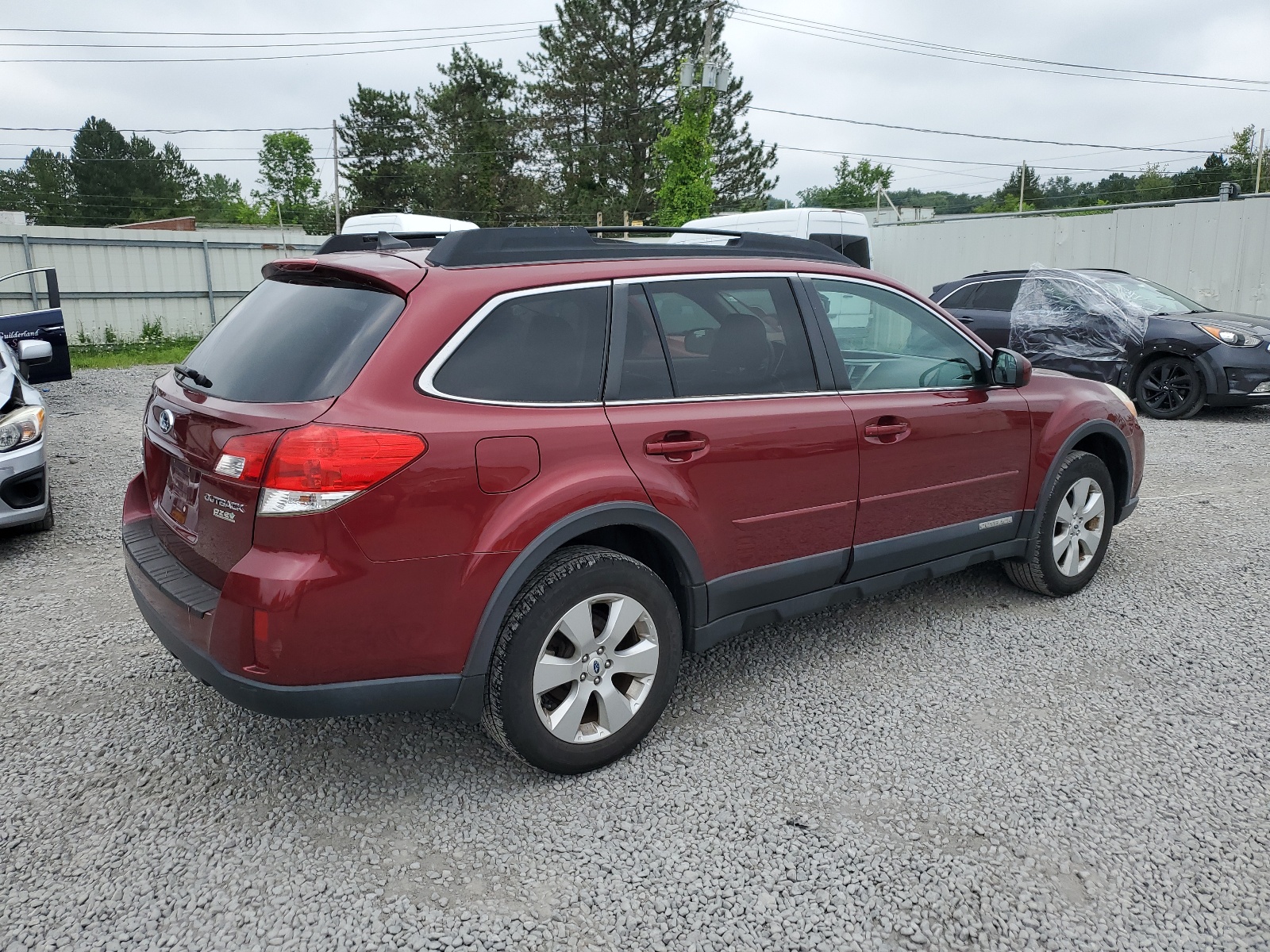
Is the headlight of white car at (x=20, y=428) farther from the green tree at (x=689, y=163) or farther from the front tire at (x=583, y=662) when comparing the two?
the green tree at (x=689, y=163)

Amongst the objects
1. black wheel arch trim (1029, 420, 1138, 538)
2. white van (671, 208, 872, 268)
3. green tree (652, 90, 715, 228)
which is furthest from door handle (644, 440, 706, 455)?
green tree (652, 90, 715, 228)

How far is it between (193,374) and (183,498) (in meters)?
0.48

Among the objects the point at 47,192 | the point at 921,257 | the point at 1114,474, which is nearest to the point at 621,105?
the point at 921,257

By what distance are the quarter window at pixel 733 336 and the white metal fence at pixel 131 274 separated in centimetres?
1620

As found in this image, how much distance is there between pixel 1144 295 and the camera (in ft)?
33.9

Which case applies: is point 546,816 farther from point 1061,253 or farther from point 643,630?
point 1061,253

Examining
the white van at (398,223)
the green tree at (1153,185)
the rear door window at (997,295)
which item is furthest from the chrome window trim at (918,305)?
the green tree at (1153,185)

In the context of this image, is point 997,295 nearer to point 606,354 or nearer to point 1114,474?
point 1114,474

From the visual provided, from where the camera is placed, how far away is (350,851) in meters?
2.56

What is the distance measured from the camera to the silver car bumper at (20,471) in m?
5.07

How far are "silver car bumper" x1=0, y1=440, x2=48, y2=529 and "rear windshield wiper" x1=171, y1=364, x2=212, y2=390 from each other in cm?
257

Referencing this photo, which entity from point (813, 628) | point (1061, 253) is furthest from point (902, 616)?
point (1061, 253)

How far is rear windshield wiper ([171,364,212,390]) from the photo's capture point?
288 centimetres

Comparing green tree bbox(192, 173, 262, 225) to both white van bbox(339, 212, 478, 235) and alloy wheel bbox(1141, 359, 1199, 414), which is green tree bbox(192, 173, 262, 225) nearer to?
white van bbox(339, 212, 478, 235)
